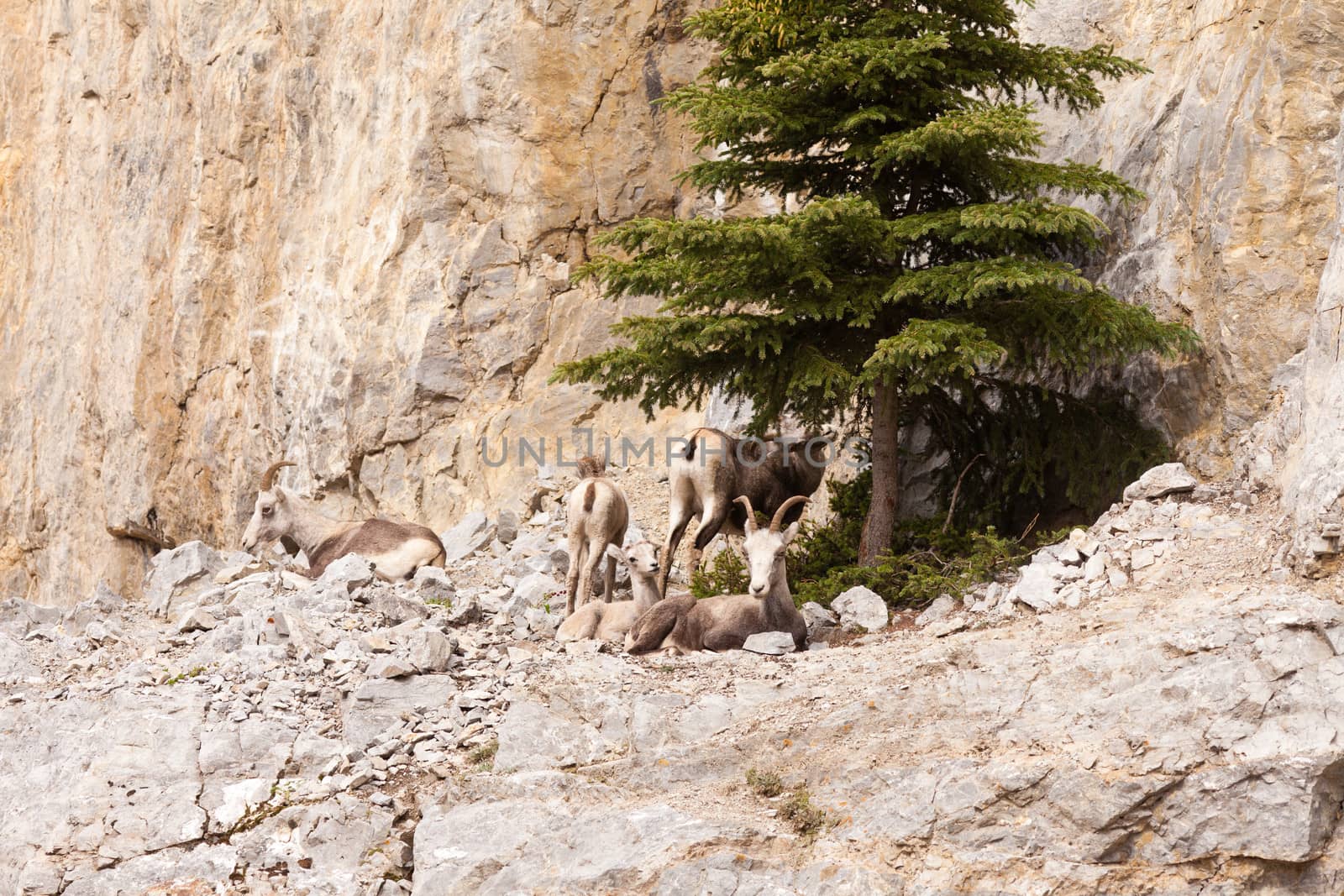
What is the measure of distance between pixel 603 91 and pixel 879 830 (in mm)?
13068

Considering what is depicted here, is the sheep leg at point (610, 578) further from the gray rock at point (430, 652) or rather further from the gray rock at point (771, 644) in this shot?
the gray rock at point (430, 652)

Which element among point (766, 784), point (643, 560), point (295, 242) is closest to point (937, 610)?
point (643, 560)

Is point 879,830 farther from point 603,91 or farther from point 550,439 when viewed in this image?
point 603,91

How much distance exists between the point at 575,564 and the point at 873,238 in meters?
3.54

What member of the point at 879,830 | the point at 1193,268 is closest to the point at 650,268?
the point at 1193,268

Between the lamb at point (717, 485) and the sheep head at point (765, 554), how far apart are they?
1.60m

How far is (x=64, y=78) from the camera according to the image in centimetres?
2588

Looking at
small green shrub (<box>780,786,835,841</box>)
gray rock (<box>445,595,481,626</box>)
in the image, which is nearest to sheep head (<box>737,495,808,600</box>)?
gray rock (<box>445,595,481,626</box>)

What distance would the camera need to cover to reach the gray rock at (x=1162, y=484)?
959 cm

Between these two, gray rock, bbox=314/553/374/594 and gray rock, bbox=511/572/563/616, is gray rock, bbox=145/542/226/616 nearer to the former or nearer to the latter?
gray rock, bbox=314/553/374/594

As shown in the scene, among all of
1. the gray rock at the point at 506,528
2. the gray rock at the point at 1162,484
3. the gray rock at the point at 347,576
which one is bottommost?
the gray rock at the point at 506,528

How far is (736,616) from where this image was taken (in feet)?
32.0

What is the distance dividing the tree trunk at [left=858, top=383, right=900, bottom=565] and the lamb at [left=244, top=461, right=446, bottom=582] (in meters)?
4.31

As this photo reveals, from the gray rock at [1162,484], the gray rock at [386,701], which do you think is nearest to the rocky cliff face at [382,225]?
the gray rock at [1162,484]
